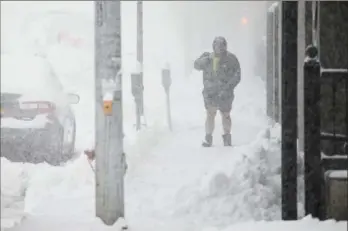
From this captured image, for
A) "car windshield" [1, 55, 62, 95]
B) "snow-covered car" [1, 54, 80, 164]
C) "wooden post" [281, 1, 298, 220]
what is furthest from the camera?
"car windshield" [1, 55, 62, 95]

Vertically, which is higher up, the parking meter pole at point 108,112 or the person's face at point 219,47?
the person's face at point 219,47

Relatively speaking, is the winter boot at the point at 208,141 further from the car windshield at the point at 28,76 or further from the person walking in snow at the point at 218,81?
the car windshield at the point at 28,76

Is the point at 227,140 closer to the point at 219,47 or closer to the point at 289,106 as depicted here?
the point at 219,47

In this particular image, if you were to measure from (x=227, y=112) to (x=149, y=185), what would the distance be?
7.88 feet

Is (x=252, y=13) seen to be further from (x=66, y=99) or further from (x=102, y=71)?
(x=102, y=71)

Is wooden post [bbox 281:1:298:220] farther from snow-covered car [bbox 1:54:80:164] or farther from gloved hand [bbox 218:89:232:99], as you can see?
gloved hand [bbox 218:89:232:99]

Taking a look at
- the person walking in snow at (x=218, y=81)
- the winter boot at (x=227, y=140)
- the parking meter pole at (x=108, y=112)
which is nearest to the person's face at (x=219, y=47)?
the person walking in snow at (x=218, y=81)

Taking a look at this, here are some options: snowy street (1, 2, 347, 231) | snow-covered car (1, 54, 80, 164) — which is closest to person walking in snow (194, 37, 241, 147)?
snowy street (1, 2, 347, 231)

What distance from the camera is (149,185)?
834cm

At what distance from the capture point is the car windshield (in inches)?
333

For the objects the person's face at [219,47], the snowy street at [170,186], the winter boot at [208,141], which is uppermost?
the person's face at [219,47]

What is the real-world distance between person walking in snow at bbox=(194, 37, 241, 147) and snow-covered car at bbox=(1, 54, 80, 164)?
2068mm

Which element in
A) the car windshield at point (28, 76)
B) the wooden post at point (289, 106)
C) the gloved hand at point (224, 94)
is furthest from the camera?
the gloved hand at point (224, 94)

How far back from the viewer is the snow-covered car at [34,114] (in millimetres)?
7527
